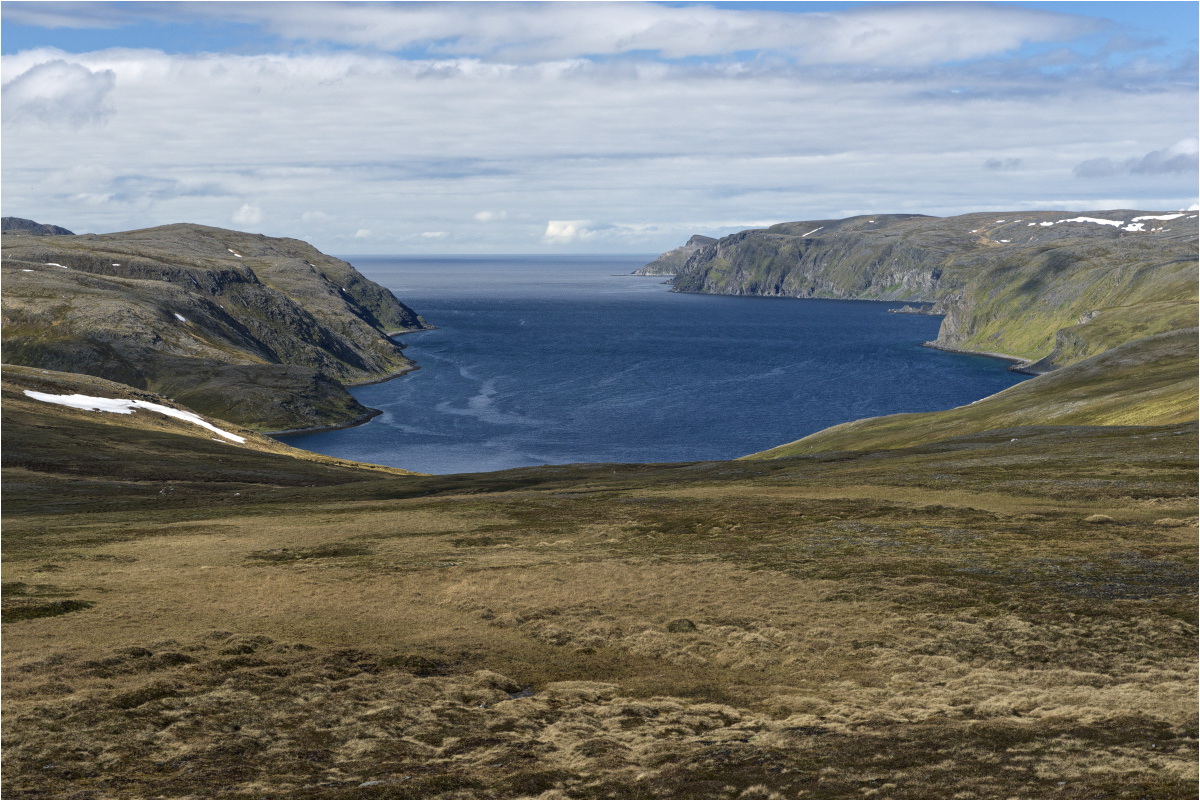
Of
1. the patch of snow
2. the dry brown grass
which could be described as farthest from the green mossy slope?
the patch of snow

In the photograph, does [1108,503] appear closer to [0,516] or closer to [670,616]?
[670,616]

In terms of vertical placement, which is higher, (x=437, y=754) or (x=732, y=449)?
(x=437, y=754)

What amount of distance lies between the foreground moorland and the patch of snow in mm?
64060

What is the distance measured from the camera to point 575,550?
4938cm

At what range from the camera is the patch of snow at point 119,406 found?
12219 cm

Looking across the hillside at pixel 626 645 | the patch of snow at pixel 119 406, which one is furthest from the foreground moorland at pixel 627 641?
the patch of snow at pixel 119 406

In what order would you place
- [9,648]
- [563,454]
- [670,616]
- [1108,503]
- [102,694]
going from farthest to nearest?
[563,454], [1108,503], [670,616], [9,648], [102,694]

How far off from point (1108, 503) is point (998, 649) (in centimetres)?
2697

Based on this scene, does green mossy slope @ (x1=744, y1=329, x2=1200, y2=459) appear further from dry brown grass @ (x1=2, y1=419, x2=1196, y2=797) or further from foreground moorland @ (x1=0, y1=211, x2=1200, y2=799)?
dry brown grass @ (x1=2, y1=419, x2=1196, y2=797)

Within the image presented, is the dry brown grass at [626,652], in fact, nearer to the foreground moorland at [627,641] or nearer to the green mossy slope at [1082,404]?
the foreground moorland at [627,641]

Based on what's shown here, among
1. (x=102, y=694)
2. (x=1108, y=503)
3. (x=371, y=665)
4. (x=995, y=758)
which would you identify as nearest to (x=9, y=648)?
(x=102, y=694)

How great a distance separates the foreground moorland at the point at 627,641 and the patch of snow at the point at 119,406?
210ft

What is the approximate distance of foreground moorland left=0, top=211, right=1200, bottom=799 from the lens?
78.5 ft

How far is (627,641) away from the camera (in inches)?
1387
